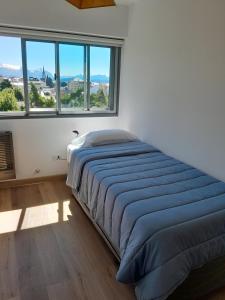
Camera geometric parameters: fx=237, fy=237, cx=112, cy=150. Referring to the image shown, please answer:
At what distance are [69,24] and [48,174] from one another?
200 centimetres

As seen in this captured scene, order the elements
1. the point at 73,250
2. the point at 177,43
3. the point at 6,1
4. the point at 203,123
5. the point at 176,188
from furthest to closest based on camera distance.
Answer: the point at 6,1
the point at 177,43
the point at 203,123
the point at 73,250
the point at 176,188

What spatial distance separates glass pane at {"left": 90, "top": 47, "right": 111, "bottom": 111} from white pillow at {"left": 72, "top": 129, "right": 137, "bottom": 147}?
0.70 m

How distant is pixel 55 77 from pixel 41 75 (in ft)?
0.59

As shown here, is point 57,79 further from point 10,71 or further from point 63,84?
point 10,71

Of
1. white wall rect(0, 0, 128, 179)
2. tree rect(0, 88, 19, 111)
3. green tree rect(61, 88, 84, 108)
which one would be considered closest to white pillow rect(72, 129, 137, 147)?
white wall rect(0, 0, 128, 179)

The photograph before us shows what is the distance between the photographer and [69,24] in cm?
293

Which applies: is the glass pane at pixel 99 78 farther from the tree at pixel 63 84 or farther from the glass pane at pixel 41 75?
the glass pane at pixel 41 75

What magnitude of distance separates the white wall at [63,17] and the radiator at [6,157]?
1.32 metres

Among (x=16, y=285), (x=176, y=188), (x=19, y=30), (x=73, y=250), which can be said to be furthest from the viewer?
(x=19, y=30)

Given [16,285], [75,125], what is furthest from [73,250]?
[75,125]

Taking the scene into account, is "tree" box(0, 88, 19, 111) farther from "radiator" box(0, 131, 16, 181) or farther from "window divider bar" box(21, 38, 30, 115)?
"radiator" box(0, 131, 16, 181)

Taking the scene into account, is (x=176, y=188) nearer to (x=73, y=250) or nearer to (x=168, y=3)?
(x=73, y=250)

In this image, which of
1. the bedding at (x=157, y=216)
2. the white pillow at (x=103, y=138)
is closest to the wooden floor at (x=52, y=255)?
the bedding at (x=157, y=216)

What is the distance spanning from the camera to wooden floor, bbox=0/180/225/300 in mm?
1660
